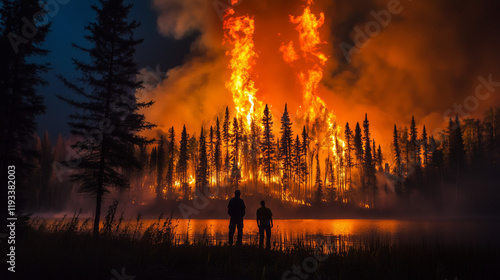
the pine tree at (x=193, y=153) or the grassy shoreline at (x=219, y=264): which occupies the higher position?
the pine tree at (x=193, y=153)


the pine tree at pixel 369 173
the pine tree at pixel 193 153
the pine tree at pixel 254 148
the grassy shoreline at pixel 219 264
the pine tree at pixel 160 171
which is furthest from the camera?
the pine tree at pixel 193 153

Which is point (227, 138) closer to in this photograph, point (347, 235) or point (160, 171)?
point (160, 171)

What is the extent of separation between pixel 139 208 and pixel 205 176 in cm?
1739

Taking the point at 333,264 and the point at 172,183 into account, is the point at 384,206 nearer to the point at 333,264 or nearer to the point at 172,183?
the point at 172,183

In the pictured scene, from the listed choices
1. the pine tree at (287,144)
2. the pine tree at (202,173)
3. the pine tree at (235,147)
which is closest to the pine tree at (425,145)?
the pine tree at (287,144)

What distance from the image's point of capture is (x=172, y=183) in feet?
285

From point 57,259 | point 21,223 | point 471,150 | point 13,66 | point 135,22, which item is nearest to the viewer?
point 57,259

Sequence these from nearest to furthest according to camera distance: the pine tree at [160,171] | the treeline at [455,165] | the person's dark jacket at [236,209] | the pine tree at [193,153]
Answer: the person's dark jacket at [236,209]
the treeline at [455,165]
the pine tree at [160,171]
the pine tree at [193,153]

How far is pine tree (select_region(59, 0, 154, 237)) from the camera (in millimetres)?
18438

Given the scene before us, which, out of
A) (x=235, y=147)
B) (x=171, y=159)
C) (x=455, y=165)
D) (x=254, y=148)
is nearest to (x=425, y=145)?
(x=455, y=165)

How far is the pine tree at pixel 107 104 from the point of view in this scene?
726 inches

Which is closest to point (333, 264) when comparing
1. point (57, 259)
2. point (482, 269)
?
point (482, 269)

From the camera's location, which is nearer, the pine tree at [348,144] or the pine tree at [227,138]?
the pine tree at [227,138]

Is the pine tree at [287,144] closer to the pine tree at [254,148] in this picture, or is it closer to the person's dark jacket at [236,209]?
the pine tree at [254,148]
